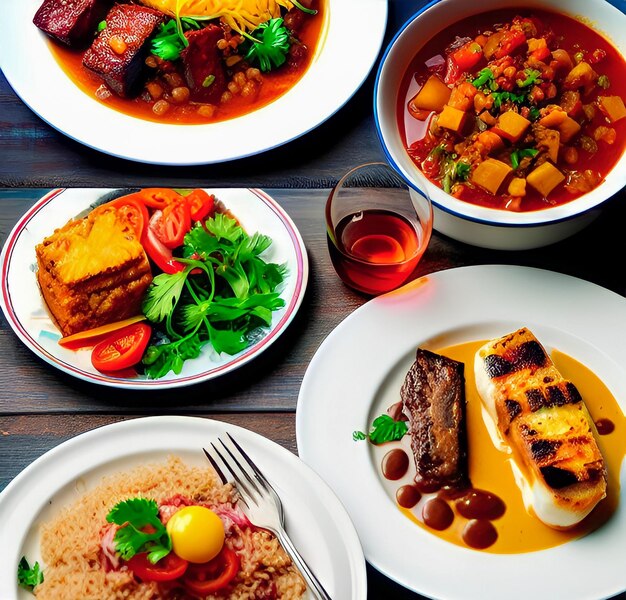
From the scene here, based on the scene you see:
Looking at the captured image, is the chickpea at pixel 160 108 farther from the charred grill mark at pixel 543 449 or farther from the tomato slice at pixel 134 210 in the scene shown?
the charred grill mark at pixel 543 449

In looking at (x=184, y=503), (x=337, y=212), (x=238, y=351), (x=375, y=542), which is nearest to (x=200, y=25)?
(x=337, y=212)

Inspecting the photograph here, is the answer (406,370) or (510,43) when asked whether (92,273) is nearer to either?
(406,370)

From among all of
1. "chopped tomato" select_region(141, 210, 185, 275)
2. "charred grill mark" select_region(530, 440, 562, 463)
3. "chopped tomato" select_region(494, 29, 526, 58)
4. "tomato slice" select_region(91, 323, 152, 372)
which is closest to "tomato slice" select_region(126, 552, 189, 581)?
"tomato slice" select_region(91, 323, 152, 372)

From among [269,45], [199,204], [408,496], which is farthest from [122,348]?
A: [269,45]

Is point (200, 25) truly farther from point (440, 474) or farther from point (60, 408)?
point (440, 474)

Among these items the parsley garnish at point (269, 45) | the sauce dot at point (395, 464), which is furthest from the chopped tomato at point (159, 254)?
the sauce dot at point (395, 464)
